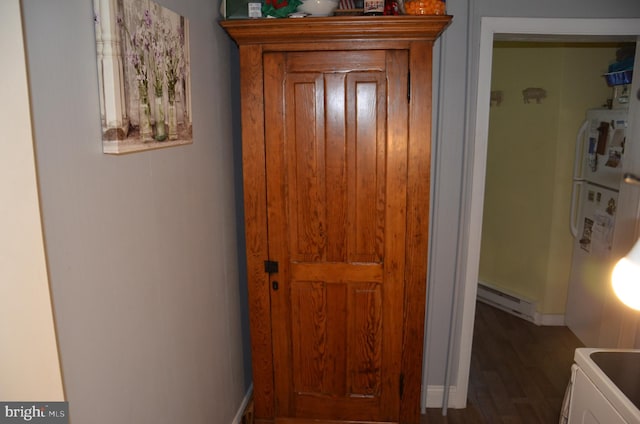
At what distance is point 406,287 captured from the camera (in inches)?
88.1

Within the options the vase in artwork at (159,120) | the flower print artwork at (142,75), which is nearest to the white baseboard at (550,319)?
the flower print artwork at (142,75)

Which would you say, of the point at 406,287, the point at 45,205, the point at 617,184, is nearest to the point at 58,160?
the point at 45,205

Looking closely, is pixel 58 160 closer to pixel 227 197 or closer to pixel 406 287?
pixel 227 197

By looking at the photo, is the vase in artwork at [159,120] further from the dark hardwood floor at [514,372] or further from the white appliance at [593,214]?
the white appliance at [593,214]

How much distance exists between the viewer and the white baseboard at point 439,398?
2670 mm

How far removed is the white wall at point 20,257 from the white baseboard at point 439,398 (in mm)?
2073

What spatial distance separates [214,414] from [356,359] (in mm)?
700

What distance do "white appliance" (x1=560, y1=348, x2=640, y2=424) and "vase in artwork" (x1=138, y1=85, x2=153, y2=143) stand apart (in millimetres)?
1583

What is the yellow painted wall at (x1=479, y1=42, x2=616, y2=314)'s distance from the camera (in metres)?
3.48

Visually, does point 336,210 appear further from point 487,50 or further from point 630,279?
point 630,279

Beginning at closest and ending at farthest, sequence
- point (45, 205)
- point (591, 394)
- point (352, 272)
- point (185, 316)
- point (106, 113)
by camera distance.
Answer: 1. point (45, 205)
2. point (106, 113)
3. point (591, 394)
4. point (185, 316)
5. point (352, 272)

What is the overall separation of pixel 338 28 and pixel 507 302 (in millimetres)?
2913

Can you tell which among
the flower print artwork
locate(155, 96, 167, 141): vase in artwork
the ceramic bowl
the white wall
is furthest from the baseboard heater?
the white wall

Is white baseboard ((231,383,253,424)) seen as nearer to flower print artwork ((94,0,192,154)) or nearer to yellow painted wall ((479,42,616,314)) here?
flower print artwork ((94,0,192,154))
